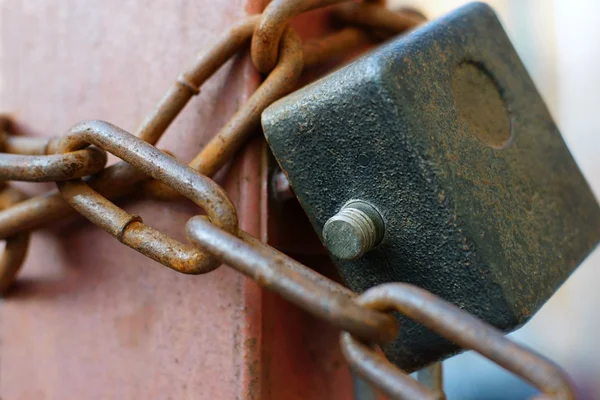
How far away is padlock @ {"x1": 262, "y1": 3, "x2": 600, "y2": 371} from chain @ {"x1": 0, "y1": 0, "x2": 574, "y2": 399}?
6 centimetres

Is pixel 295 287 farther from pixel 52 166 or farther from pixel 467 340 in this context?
pixel 52 166

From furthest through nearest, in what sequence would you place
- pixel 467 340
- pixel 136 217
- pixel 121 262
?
pixel 121 262 → pixel 136 217 → pixel 467 340

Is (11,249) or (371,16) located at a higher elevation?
(371,16)

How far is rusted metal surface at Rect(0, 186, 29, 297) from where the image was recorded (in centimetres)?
52

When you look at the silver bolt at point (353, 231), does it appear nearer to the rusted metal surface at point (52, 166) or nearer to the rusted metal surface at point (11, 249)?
the rusted metal surface at point (52, 166)

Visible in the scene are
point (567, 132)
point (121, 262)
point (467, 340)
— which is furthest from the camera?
point (567, 132)

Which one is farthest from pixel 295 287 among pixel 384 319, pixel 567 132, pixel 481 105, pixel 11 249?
Result: pixel 567 132

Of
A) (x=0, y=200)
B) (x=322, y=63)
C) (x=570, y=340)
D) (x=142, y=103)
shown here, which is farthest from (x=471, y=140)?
(x=570, y=340)

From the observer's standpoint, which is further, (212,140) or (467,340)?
(212,140)

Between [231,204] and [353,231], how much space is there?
0.28ft

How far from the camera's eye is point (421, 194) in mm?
368

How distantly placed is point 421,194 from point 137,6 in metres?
0.35

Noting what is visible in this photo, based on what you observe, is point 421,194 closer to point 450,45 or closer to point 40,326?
point 450,45

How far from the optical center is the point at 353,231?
36cm
